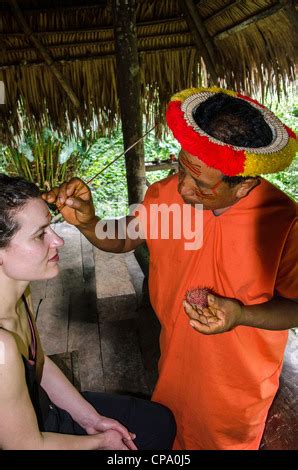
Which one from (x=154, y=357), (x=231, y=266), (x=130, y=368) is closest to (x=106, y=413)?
(x=130, y=368)

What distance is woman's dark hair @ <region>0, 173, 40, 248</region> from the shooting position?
1.37 meters

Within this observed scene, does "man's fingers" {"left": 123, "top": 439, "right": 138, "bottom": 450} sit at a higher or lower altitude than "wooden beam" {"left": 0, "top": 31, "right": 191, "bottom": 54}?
lower

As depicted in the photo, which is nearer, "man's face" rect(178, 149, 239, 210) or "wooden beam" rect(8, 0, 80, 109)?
"man's face" rect(178, 149, 239, 210)

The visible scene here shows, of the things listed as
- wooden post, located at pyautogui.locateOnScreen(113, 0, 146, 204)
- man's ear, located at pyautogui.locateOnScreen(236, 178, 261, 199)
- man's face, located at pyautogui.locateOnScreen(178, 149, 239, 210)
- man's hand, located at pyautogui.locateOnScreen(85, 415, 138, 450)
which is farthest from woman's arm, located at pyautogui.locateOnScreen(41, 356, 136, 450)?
wooden post, located at pyautogui.locateOnScreen(113, 0, 146, 204)

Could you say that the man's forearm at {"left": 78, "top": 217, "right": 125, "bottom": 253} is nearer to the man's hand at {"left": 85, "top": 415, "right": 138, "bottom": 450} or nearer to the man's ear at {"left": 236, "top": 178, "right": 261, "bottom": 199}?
the man's ear at {"left": 236, "top": 178, "right": 261, "bottom": 199}

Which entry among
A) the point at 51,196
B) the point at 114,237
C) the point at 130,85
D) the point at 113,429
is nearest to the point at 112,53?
the point at 130,85

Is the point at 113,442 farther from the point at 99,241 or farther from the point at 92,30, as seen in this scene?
the point at 92,30

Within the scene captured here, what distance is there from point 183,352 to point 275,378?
48 centimetres

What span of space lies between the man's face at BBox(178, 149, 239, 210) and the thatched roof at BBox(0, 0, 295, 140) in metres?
2.33

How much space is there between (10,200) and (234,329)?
1.13 meters

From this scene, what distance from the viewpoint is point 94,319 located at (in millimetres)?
2865

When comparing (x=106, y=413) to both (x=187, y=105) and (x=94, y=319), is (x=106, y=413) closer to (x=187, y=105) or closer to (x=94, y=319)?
(x=94, y=319)

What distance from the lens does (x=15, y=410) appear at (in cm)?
A: 127

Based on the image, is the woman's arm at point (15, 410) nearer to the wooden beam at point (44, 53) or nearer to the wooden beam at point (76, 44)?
the wooden beam at point (44, 53)
